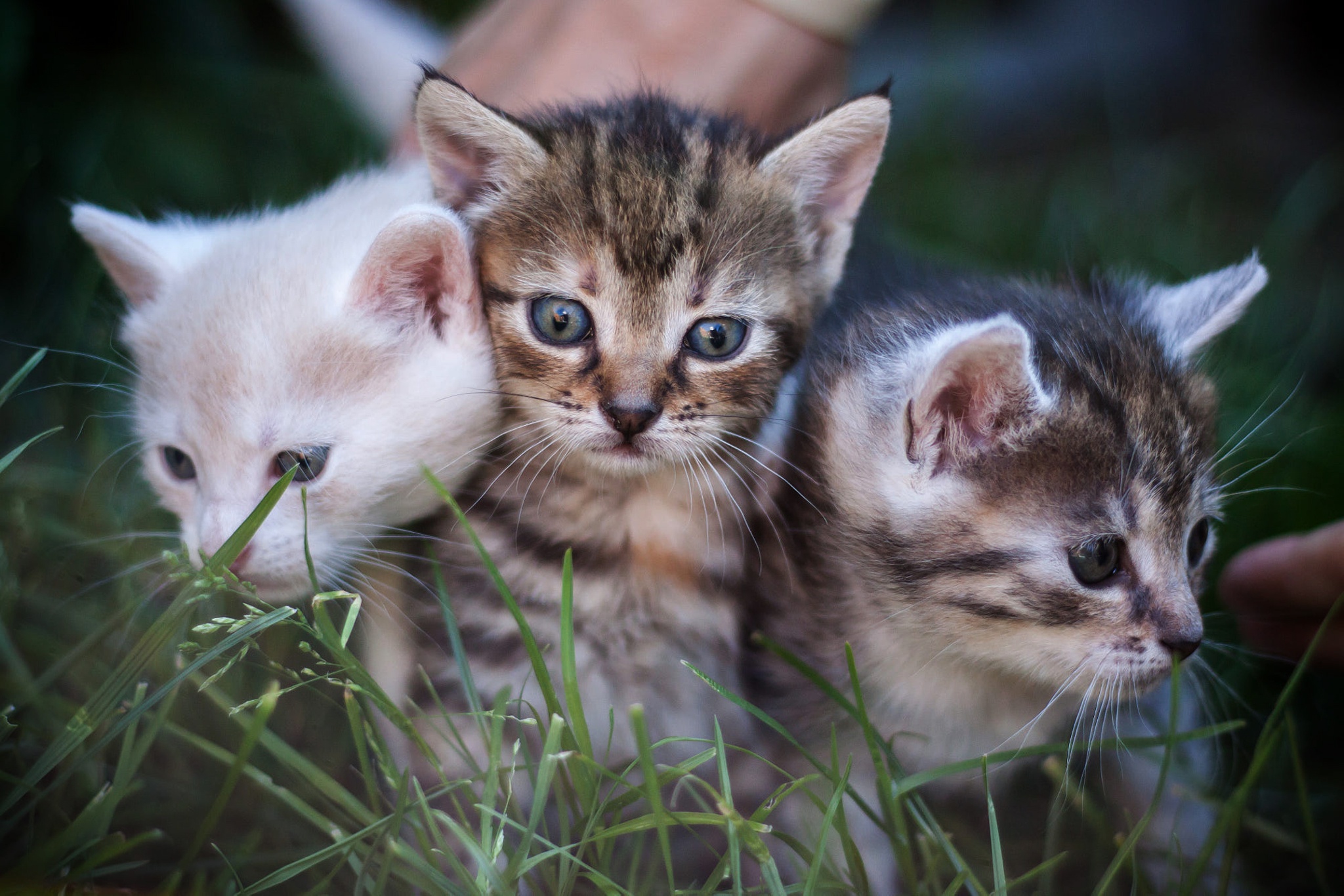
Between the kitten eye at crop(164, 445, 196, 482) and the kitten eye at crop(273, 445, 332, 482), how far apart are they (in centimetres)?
17

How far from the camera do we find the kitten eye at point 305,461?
4.16ft

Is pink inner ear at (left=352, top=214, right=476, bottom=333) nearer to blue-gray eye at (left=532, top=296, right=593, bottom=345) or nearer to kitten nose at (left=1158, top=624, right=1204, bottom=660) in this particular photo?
blue-gray eye at (left=532, top=296, right=593, bottom=345)

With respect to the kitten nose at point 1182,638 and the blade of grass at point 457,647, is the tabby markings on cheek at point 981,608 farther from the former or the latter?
the blade of grass at point 457,647

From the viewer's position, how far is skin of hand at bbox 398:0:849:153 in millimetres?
1927

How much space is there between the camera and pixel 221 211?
7.55 feet

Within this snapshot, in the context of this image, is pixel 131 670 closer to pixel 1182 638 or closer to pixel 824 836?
pixel 824 836

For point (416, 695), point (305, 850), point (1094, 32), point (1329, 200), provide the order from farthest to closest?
point (1094, 32) → point (1329, 200) → point (416, 695) → point (305, 850)

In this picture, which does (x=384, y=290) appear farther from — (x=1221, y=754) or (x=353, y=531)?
(x=1221, y=754)

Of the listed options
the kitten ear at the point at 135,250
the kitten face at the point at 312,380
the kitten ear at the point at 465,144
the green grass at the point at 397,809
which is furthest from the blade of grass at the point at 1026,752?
the kitten ear at the point at 135,250

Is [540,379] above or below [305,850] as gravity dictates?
above

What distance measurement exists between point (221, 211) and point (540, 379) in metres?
1.40

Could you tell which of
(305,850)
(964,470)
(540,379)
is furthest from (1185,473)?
(305,850)

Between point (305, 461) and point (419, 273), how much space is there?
0.93 ft

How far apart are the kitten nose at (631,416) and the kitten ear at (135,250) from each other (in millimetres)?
684
